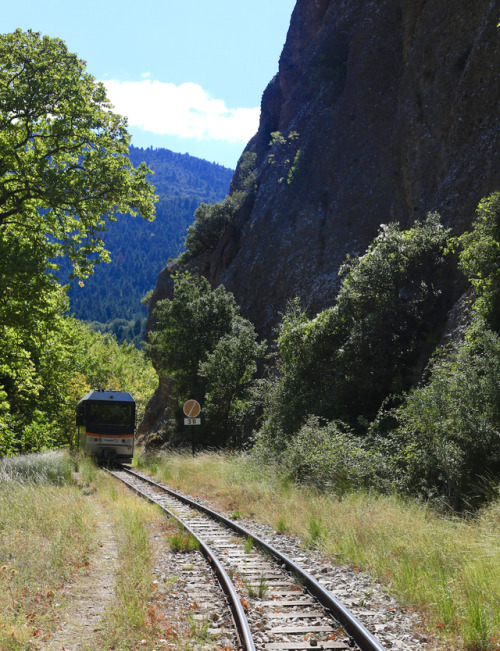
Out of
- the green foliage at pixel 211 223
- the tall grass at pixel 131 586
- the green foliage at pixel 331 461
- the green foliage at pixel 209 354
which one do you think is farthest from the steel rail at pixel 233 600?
the green foliage at pixel 211 223

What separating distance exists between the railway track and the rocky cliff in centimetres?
1497

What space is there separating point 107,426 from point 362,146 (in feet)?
76.7

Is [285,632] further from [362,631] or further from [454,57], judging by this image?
[454,57]

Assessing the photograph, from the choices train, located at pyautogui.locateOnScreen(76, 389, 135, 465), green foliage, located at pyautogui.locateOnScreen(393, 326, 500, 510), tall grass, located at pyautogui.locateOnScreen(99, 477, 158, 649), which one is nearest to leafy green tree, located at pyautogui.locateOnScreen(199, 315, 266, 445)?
train, located at pyautogui.locateOnScreen(76, 389, 135, 465)

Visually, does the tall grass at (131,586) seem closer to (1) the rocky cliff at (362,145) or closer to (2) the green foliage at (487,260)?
(2) the green foliage at (487,260)

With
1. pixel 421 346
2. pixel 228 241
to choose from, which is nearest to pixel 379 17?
pixel 228 241

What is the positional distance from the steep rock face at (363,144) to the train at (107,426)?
1204 centimetres

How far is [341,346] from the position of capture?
21.2 meters

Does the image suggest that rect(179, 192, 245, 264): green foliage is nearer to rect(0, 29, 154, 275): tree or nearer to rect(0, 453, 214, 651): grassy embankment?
rect(0, 29, 154, 275): tree

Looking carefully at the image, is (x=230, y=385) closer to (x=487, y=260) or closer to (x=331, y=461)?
(x=331, y=461)

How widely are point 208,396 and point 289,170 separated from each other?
21.0 metres

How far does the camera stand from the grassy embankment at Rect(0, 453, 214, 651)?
535cm

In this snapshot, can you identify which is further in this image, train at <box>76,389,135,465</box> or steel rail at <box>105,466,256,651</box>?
train at <box>76,389,135,465</box>

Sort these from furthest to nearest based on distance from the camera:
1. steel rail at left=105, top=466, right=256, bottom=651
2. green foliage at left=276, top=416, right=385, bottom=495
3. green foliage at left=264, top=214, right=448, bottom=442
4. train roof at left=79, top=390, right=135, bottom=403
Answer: train roof at left=79, top=390, right=135, bottom=403, green foliage at left=264, top=214, right=448, bottom=442, green foliage at left=276, top=416, right=385, bottom=495, steel rail at left=105, top=466, right=256, bottom=651
